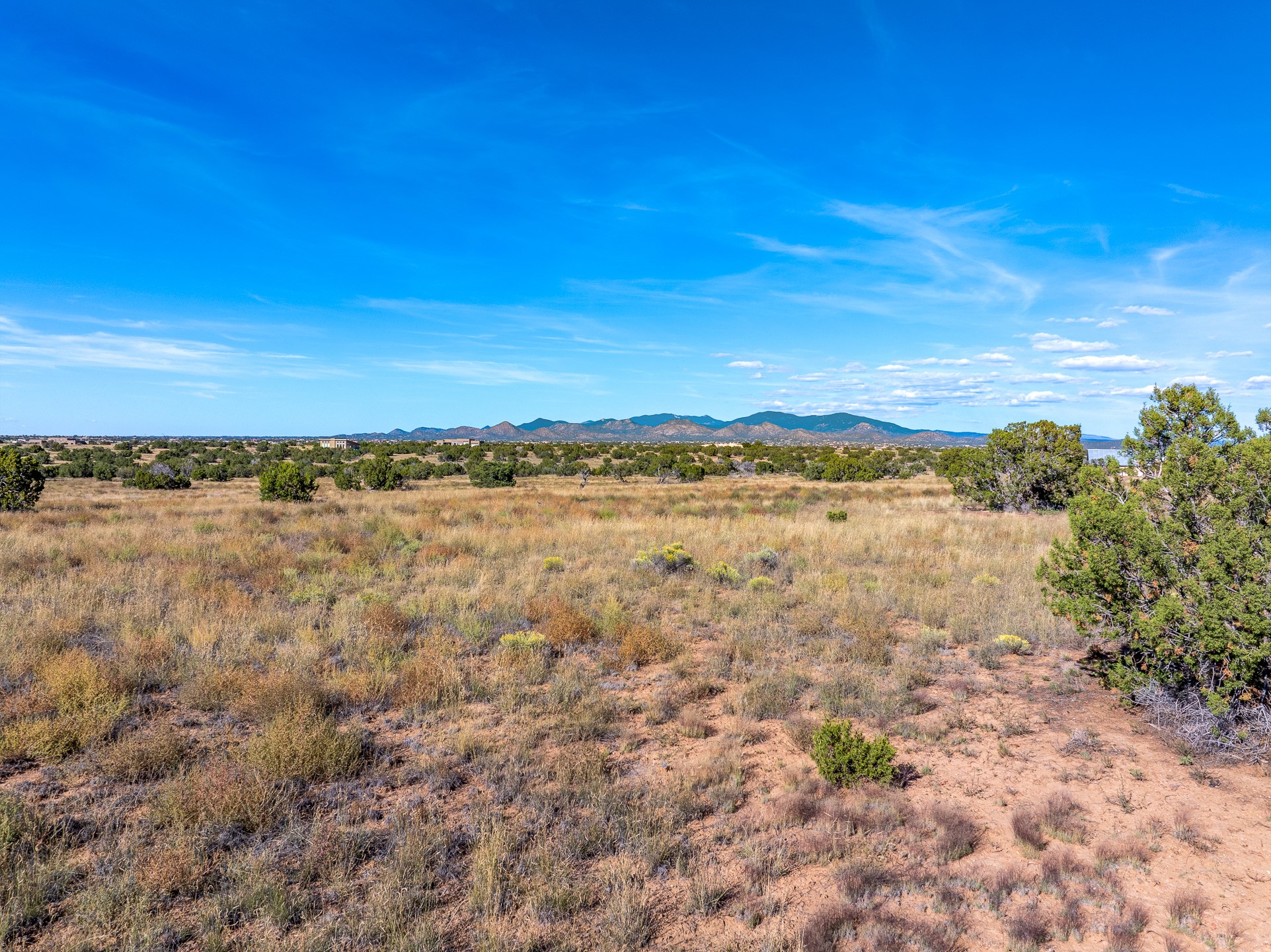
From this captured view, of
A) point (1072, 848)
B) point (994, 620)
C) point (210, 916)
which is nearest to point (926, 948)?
point (1072, 848)

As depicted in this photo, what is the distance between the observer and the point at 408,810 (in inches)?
168

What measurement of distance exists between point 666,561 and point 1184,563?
7982 millimetres

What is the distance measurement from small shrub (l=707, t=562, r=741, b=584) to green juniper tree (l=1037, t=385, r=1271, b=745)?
215 inches

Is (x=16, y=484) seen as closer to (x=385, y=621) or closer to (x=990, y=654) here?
(x=385, y=621)

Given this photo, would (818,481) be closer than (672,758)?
No

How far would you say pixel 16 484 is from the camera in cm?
1933

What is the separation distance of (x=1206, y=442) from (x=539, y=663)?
7.35 m

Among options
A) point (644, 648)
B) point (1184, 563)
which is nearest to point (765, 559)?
point (644, 648)

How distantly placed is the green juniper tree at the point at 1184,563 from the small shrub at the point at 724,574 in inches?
215

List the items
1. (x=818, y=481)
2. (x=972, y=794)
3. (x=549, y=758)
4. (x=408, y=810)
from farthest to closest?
(x=818, y=481) < (x=549, y=758) < (x=972, y=794) < (x=408, y=810)

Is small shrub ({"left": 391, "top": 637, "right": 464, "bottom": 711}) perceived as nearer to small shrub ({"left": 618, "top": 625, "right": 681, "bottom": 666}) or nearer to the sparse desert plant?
small shrub ({"left": 618, "top": 625, "right": 681, "bottom": 666})

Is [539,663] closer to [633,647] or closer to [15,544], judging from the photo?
[633,647]

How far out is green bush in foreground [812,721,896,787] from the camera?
4680mm

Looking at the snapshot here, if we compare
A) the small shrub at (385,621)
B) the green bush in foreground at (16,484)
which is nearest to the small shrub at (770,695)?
the small shrub at (385,621)
